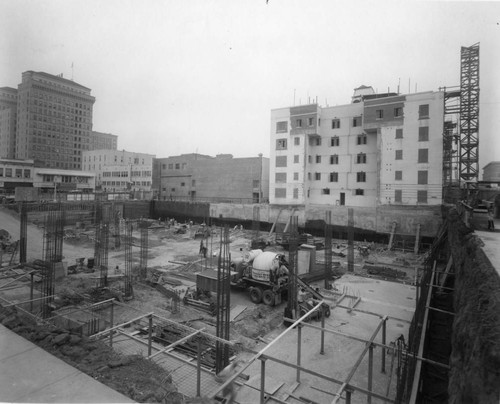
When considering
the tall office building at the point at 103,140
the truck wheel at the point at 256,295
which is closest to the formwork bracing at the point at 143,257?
the truck wheel at the point at 256,295

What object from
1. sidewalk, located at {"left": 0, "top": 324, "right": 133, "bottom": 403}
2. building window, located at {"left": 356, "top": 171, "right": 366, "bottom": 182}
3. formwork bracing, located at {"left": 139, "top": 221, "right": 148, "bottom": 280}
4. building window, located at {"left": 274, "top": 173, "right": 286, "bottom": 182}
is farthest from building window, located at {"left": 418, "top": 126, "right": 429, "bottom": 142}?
sidewalk, located at {"left": 0, "top": 324, "right": 133, "bottom": 403}

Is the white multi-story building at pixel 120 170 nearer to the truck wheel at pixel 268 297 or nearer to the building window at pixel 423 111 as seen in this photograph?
the building window at pixel 423 111

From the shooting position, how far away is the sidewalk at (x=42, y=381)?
3.46m

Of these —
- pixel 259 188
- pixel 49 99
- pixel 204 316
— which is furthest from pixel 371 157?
pixel 49 99

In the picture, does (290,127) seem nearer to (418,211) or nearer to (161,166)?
(418,211)

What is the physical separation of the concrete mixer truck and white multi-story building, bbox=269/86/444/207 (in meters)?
27.8

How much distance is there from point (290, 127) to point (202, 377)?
4063cm

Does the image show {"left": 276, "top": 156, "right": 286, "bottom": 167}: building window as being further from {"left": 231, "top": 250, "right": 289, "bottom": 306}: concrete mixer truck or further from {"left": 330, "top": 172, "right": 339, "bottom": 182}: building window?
{"left": 231, "top": 250, "right": 289, "bottom": 306}: concrete mixer truck

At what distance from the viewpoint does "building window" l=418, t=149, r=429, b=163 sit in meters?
35.7

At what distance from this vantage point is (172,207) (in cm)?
5109

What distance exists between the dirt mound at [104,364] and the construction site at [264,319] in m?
0.03

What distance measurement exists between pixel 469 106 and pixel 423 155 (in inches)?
314

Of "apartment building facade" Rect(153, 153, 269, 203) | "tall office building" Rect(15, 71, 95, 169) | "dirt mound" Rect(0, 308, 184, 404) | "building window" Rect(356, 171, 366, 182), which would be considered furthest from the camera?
"tall office building" Rect(15, 71, 95, 169)

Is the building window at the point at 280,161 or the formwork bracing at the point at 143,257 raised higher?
the building window at the point at 280,161
